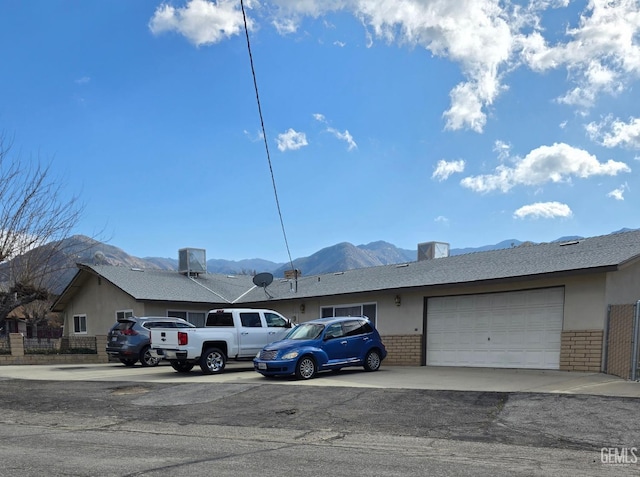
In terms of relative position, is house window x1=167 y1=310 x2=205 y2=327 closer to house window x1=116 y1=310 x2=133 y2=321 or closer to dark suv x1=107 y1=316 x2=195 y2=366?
house window x1=116 y1=310 x2=133 y2=321

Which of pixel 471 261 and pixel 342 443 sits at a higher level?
pixel 471 261

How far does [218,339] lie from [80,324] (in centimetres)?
1462

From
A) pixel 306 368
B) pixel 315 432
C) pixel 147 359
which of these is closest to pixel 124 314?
pixel 147 359

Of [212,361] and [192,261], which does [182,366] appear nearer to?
[212,361]

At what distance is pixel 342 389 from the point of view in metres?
11.1

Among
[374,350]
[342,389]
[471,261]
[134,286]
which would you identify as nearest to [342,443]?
[342,389]

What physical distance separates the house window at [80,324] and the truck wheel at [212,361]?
45.2 feet

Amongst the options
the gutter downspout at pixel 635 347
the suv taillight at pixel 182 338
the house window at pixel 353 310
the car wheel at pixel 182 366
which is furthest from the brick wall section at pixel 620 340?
the car wheel at pixel 182 366

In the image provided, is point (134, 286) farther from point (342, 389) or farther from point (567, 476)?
point (567, 476)

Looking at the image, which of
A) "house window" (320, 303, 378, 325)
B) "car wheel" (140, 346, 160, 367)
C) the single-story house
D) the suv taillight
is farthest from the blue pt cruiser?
"car wheel" (140, 346, 160, 367)

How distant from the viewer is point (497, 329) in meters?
15.3

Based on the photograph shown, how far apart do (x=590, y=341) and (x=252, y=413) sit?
8512mm

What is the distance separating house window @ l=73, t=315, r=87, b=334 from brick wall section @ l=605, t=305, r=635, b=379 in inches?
897

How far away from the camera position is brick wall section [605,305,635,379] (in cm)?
1127
